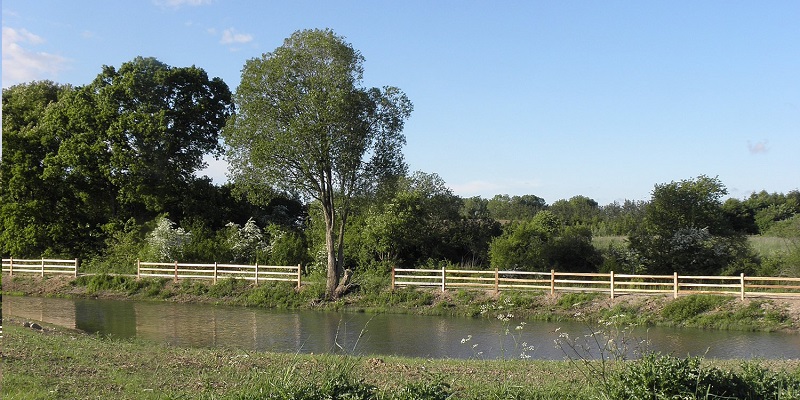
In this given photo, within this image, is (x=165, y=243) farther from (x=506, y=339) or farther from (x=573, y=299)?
(x=506, y=339)

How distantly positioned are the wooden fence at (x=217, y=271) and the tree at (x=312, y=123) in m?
3.05

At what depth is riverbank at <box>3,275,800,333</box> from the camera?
19.9 meters

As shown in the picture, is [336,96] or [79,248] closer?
[336,96]

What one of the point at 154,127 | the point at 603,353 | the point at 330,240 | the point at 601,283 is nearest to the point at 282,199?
the point at 154,127

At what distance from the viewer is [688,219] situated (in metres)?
28.0

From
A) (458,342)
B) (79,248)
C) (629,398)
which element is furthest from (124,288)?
(629,398)

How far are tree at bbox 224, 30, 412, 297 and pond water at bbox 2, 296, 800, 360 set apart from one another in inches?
171

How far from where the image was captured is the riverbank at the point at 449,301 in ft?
65.2

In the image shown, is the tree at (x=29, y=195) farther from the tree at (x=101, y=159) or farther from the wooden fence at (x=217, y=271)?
the wooden fence at (x=217, y=271)

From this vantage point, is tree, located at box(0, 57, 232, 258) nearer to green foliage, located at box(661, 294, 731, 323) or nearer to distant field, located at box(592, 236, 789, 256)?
distant field, located at box(592, 236, 789, 256)

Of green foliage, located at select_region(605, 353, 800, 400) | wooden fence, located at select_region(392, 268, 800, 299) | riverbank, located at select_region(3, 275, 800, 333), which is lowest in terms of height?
riverbank, located at select_region(3, 275, 800, 333)

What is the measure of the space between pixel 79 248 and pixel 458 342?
25.5 meters

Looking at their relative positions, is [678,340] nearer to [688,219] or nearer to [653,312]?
[653,312]

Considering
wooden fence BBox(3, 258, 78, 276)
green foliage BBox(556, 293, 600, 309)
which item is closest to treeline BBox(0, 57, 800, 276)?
wooden fence BBox(3, 258, 78, 276)
